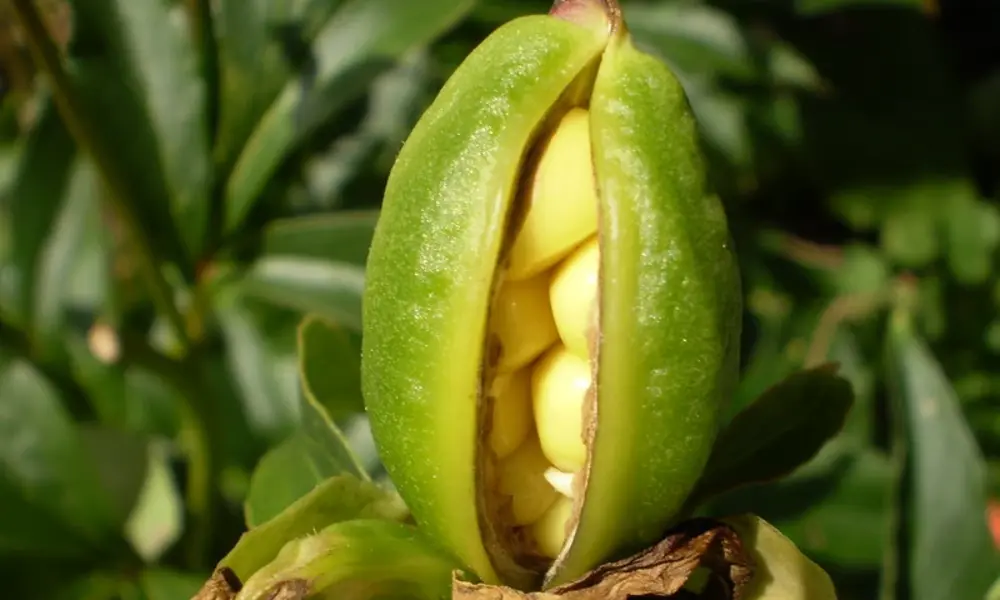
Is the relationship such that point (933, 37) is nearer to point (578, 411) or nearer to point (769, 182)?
point (769, 182)

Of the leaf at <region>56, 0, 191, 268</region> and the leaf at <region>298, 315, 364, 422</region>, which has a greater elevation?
the leaf at <region>56, 0, 191, 268</region>

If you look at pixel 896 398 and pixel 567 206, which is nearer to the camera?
pixel 567 206

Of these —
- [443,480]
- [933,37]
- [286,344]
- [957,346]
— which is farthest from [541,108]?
[933,37]

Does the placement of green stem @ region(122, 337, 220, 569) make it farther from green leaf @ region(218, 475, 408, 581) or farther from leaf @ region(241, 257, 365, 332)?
green leaf @ region(218, 475, 408, 581)

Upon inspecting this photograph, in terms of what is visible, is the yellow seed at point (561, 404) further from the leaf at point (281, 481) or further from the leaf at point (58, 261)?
the leaf at point (58, 261)

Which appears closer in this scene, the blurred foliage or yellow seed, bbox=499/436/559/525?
yellow seed, bbox=499/436/559/525

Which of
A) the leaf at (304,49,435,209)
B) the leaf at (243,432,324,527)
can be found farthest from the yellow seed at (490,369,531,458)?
the leaf at (304,49,435,209)

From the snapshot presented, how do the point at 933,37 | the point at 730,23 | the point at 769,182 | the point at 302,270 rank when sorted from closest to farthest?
the point at 302,270
the point at 730,23
the point at 769,182
the point at 933,37
